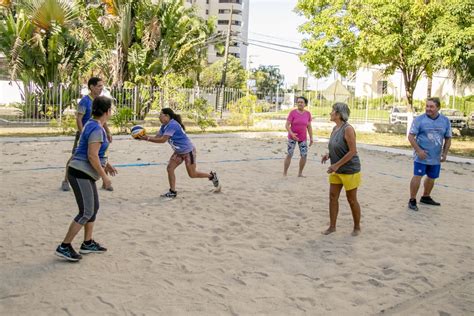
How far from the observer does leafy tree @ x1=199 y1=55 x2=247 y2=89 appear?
57.2 metres

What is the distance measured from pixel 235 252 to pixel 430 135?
147 inches

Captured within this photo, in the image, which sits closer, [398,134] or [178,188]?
[178,188]

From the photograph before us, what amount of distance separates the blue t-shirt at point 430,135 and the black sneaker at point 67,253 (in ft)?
16.3

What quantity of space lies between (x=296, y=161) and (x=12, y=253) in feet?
27.3

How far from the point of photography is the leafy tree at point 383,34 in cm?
1798

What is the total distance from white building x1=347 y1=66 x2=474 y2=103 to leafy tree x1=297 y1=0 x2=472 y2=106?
1866 centimetres

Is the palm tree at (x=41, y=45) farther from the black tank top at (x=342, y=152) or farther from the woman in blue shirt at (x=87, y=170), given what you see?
the black tank top at (x=342, y=152)

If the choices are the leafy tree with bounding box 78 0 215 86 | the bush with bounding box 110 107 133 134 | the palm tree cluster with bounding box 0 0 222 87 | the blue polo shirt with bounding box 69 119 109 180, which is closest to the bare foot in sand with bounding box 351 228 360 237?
the blue polo shirt with bounding box 69 119 109 180

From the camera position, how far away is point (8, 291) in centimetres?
375

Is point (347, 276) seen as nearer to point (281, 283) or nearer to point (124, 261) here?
point (281, 283)

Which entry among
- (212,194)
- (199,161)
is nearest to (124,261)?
(212,194)

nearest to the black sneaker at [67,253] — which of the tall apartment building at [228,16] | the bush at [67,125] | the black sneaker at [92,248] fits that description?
the black sneaker at [92,248]

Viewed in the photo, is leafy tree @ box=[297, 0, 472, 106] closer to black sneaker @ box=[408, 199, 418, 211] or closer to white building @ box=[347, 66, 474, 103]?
black sneaker @ box=[408, 199, 418, 211]

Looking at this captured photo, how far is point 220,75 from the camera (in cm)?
5747
